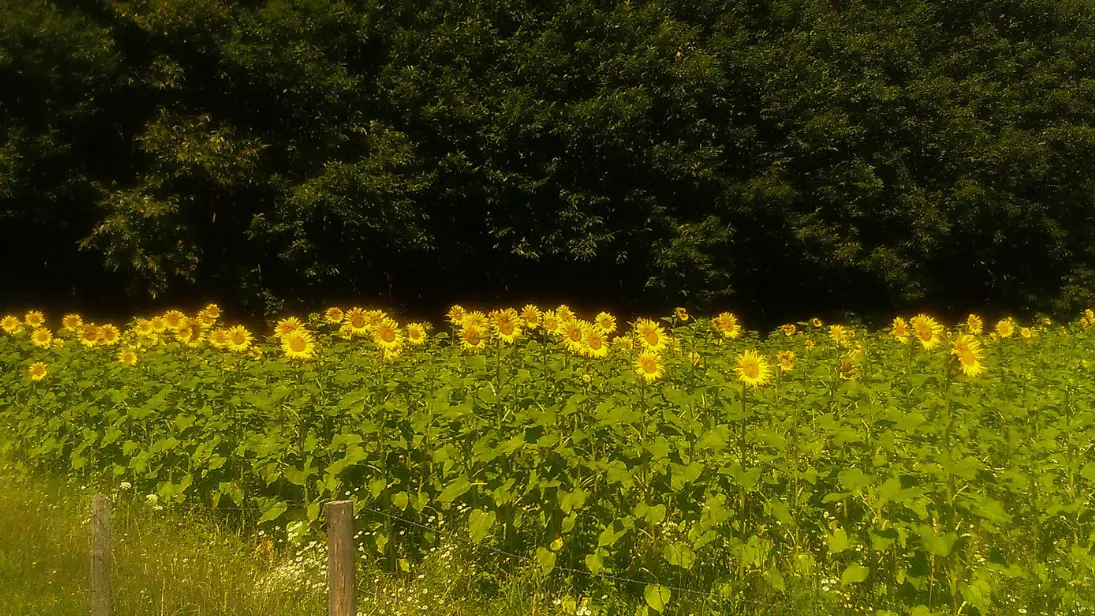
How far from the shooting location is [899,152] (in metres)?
15.0

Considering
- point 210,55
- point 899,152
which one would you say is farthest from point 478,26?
point 899,152

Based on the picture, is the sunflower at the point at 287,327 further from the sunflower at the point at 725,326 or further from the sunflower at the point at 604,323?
the sunflower at the point at 725,326

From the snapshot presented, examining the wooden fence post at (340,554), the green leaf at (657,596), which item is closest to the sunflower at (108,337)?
the wooden fence post at (340,554)

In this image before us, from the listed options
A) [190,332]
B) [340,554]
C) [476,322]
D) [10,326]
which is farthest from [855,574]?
[10,326]

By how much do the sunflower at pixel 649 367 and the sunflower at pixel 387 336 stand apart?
1330 millimetres

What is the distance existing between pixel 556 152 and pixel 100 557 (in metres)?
10.9

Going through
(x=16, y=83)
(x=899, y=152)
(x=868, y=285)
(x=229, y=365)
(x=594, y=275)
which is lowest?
(x=868, y=285)

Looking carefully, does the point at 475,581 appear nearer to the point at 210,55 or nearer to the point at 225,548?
the point at 225,548

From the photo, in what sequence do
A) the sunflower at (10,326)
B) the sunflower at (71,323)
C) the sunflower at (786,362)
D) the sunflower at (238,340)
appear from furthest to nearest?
the sunflower at (10,326) < the sunflower at (71,323) < the sunflower at (238,340) < the sunflower at (786,362)

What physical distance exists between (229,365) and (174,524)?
0.93 meters

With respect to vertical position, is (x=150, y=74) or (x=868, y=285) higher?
(x=150, y=74)

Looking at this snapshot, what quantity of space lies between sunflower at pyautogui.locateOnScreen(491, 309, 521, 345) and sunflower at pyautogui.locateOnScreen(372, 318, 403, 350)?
22.9 inches

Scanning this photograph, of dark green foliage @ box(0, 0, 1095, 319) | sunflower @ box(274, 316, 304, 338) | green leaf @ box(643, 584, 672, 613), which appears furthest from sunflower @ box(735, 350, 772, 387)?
dark green foliage @ box(0, 0, 1095, 319)

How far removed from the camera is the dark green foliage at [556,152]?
36.1 ft
